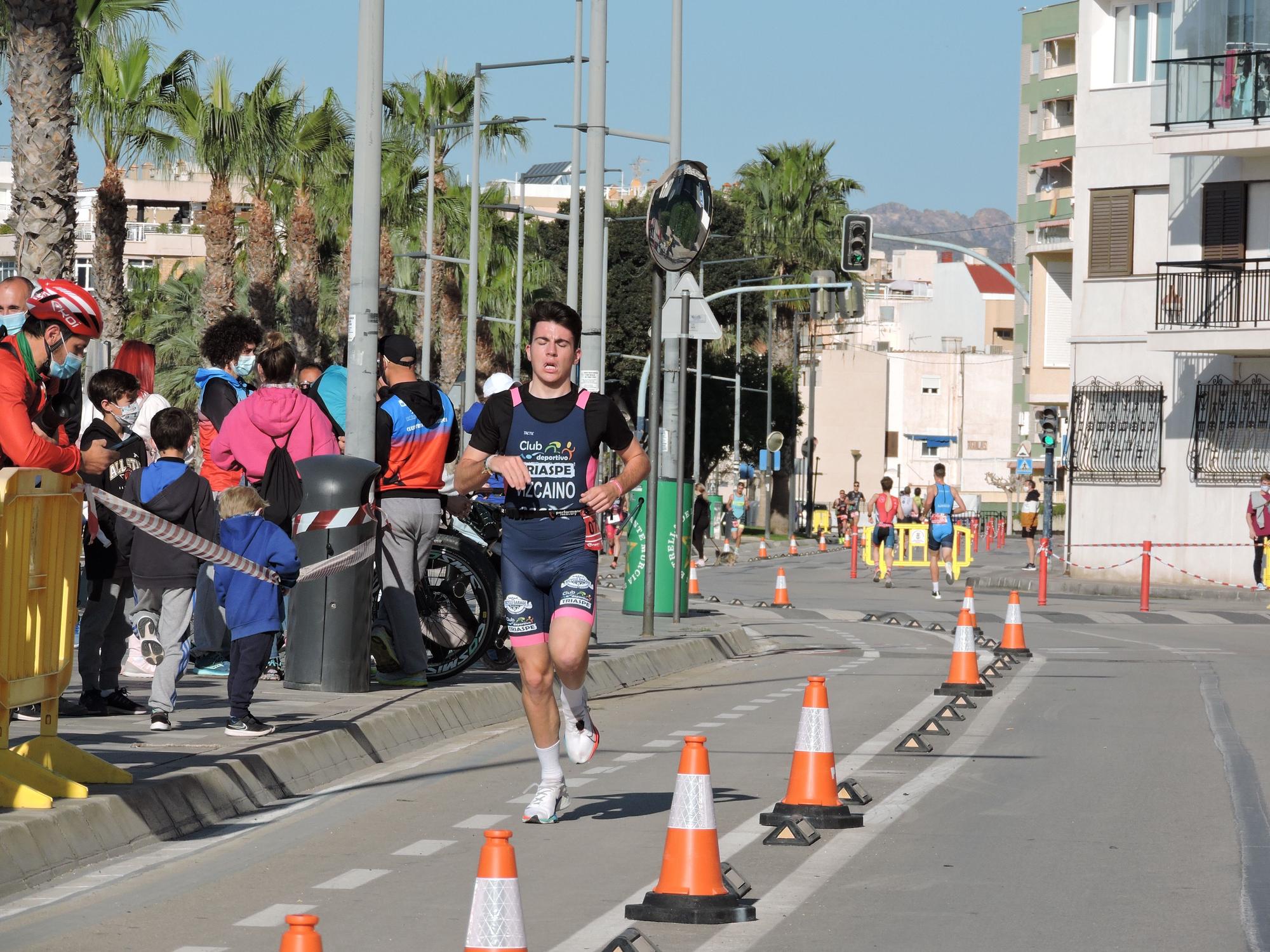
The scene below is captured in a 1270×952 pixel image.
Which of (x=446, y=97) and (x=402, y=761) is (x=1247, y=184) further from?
(x=402, y=761)

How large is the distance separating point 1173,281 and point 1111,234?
6.59 feet

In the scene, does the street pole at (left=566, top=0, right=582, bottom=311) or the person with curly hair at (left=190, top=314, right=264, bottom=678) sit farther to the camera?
the street pole at (left=566, top=0, right=582, bottom=311)

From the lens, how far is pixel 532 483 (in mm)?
8344

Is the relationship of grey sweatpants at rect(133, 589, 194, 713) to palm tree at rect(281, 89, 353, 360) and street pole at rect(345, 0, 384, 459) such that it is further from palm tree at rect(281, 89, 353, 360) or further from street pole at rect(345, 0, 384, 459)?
palm tree at rect(281, 89, 353, 360)

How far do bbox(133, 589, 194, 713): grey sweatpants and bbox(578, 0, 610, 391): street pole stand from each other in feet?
30.2

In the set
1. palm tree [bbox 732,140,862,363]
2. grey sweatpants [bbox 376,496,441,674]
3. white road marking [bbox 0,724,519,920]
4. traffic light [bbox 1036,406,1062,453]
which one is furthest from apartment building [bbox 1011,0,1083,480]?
white road marking [bbox 0,724,519,920]

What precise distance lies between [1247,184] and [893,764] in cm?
2757

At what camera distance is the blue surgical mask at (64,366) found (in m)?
8.59

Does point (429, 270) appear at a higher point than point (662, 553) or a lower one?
higher

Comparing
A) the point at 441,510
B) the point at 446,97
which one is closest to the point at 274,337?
the point at 441,510

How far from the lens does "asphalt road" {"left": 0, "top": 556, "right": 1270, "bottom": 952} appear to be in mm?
6453

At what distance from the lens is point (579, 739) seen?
333 inches

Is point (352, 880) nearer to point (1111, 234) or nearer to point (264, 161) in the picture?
point (1111, 234)

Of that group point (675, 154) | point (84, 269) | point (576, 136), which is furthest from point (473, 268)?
point (84, 269)
